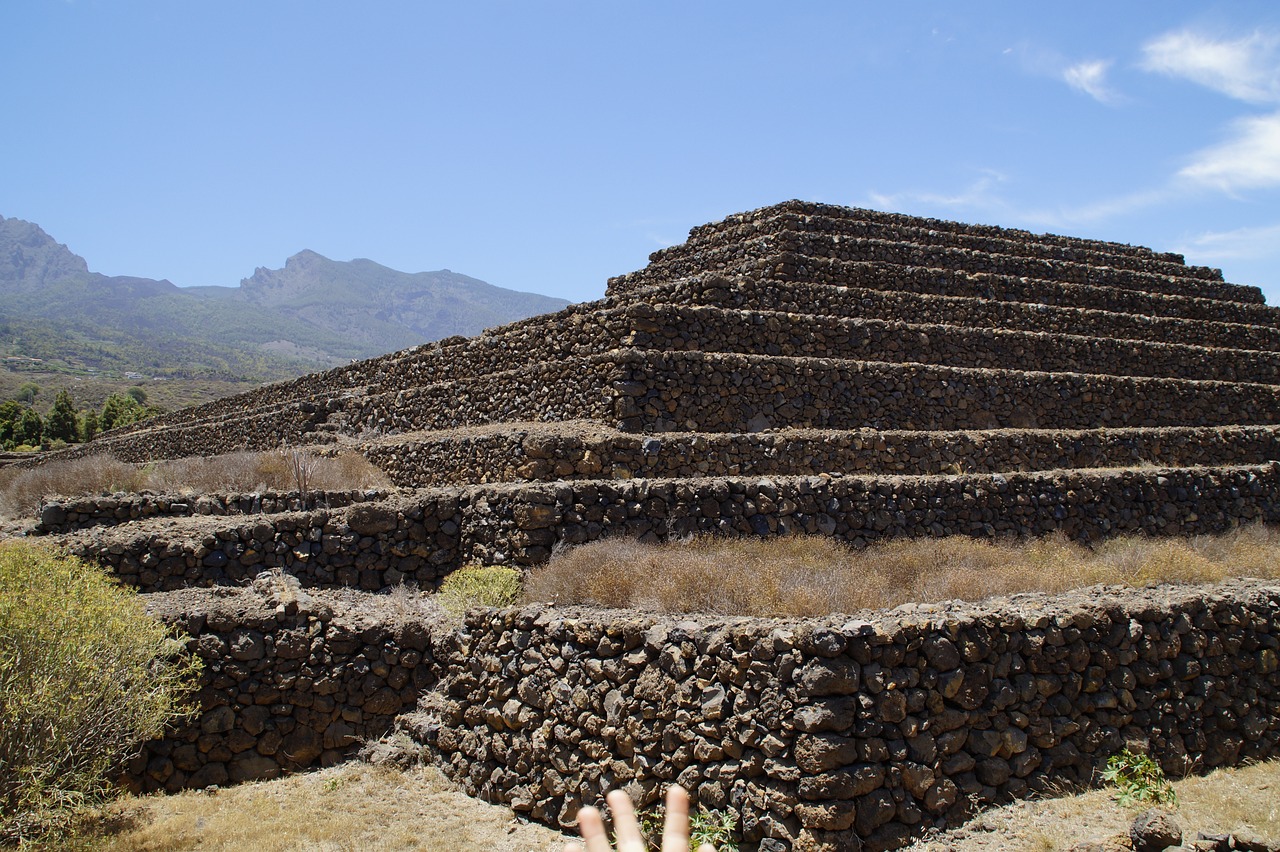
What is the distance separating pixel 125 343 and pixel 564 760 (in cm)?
20617

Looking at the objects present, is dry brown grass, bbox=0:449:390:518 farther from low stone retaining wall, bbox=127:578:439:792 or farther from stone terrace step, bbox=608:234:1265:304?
stone terrace step, bbox=608:234:1265:304

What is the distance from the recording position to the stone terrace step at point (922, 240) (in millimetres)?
24859

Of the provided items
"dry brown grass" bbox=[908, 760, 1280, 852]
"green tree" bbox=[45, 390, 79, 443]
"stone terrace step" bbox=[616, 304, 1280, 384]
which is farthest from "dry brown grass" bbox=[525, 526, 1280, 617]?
"green tree" bbox=[45, 390, 79, 443]

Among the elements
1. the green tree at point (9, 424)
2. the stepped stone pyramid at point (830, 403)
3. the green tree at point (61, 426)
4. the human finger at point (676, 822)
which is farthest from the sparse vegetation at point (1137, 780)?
the green tree at point (61, 426)

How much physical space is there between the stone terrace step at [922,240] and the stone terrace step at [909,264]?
555mm

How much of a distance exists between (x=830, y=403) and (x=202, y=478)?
12178 millimetres

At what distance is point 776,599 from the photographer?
8.66m

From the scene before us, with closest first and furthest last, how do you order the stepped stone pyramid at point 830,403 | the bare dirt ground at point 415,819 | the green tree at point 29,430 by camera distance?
the bare dirt ground at point 415,819
the stepped stone pyramid at point 830,403
the green tree at point 29,430

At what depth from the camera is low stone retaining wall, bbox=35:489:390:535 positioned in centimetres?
1317

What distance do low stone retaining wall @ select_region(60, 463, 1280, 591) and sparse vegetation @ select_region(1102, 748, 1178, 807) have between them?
5.80m

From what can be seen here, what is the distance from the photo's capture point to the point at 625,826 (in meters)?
2.02

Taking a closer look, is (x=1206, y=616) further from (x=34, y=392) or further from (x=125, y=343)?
(x=125, y=343)

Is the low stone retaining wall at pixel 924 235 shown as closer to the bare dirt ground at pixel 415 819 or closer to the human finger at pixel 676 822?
the bare dirt ground at pixel 415 819

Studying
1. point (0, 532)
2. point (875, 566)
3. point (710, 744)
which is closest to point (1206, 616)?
point (875, 566)
